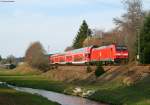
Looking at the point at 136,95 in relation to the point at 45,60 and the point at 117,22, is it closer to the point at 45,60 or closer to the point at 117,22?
the point at 117,22

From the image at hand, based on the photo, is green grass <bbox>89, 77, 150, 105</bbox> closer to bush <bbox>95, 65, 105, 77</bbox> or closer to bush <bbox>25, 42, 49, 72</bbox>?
bush <bbox>95, 65, 105, 77</bbox>

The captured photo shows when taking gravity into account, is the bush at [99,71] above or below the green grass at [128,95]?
above

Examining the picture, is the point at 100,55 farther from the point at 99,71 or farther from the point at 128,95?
the point at 128,95

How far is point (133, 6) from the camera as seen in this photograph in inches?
4619

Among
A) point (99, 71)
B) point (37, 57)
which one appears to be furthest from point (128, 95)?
point (37, 57)

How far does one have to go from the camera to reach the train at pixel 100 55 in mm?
82425

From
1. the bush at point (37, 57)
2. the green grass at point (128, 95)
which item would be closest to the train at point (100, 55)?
A: the green grass at point (128, 95)

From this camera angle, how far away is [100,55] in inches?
3487

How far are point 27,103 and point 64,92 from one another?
25.5 metres

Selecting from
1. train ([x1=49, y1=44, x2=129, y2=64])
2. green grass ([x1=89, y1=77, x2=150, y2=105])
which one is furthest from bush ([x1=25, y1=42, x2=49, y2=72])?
green grass ([x1=89, y1=77, x2=150, y2=105])

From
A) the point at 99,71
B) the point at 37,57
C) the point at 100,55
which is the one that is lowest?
the point at 99,71

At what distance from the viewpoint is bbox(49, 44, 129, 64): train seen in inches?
→ 3245

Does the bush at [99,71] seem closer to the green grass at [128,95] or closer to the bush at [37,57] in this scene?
the green grass at [128,95]

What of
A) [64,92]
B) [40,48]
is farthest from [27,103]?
[40,48]
